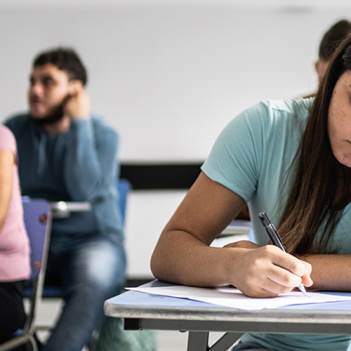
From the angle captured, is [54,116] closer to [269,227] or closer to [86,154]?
[86,154]

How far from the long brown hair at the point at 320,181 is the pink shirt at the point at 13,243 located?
2.67 ft

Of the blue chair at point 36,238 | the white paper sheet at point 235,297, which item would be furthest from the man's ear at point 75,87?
the white paper sheet at point 235,297

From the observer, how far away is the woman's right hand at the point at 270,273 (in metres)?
0.63

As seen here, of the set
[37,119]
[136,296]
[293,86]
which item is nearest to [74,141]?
[37,119]

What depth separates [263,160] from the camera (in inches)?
37.5

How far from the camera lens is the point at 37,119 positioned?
246 centimetres

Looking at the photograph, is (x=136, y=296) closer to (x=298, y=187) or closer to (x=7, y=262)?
(x=298, y=187)

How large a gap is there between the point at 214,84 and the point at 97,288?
106 inches

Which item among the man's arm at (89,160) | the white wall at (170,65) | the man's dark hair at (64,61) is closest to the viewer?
the man's arm at (89,160)

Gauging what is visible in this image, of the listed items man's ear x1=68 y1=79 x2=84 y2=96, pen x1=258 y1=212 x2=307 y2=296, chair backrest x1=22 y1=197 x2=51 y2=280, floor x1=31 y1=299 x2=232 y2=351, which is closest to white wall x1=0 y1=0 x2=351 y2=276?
floor x1=31 y1=299 x2=232 y2=351

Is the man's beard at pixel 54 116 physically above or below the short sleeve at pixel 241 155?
below

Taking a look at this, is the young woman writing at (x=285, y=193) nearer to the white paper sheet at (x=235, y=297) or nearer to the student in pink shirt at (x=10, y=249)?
the white paper sheet at (x=235, y=297)

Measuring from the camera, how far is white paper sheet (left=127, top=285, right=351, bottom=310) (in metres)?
0.58

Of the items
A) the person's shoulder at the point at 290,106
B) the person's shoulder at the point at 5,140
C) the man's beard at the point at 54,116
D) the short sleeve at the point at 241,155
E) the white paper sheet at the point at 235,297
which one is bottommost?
the man's beard at the point at 54,116
